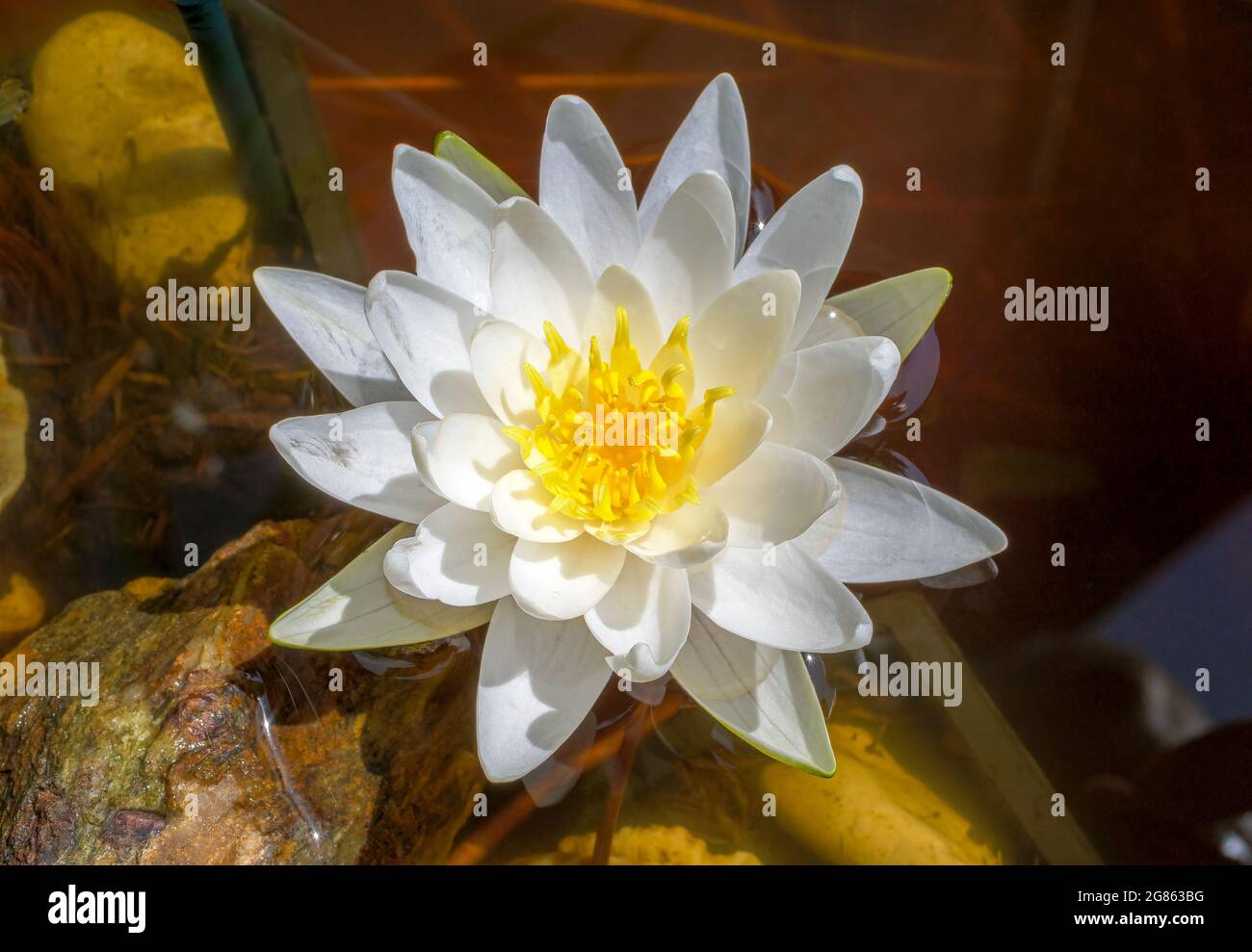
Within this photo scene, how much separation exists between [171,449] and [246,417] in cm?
30

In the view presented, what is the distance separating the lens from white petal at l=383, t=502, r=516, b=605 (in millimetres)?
1759

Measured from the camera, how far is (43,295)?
10.3 feet

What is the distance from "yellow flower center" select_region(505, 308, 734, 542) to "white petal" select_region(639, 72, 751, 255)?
1.31 ft

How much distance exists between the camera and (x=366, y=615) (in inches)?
78.0

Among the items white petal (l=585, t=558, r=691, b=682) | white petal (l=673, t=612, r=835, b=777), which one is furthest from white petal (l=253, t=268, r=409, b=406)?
white petal (l=673, t=612, r=835, b=777)

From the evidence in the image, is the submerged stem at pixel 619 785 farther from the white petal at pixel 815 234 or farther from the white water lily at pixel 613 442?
the white petal at pixel 815 234

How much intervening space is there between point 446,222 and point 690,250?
644mm

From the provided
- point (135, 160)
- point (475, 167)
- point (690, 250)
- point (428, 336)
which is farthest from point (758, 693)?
point (135, 160)

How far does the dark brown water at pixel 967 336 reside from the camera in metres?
2.57

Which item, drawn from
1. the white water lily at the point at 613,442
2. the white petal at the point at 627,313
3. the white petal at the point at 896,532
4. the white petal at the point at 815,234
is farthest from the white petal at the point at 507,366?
the white petal at the point at 896,532

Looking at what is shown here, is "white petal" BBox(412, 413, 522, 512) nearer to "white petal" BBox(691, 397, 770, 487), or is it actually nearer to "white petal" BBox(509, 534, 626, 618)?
"white petal" BBox(509, 534, 626, 618)

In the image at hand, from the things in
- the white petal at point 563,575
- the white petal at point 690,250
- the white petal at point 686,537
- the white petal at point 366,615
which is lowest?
the white petal at point 366,615
